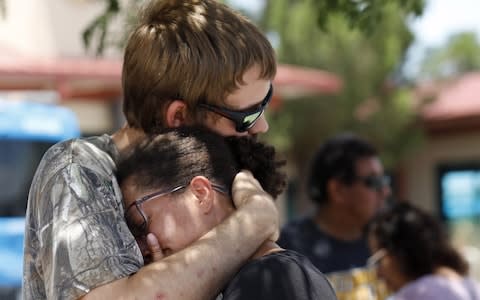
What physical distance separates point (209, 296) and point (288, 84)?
31.9 feet

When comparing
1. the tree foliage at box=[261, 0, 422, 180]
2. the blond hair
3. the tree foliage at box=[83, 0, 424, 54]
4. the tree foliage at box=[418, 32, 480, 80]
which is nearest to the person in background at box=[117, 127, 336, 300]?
the blond hair

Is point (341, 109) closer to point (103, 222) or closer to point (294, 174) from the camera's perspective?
point (294, 174)

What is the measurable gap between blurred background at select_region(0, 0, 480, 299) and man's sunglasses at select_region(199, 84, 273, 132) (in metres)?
4.25

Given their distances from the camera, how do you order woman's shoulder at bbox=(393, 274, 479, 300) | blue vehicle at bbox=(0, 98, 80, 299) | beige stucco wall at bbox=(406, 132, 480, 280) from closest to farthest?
woman's shoulder at bbox=(393, 274, 479, 300) < blue vehicle at bbox=(0, 98, 80, 299) < beige stucco wall at bbox=(406, 132, 480, 280)

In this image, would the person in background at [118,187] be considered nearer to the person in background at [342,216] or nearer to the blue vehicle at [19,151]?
the person in background at [342,216]

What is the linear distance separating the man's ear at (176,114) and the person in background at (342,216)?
2211 millimetres

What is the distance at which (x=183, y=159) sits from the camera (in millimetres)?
2037

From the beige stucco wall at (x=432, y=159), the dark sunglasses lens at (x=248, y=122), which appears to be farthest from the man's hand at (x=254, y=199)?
the beige stucco wall at (x=432, y=159)

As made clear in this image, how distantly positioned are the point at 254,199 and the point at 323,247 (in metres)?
2.53

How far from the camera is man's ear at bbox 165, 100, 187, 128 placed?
214cm

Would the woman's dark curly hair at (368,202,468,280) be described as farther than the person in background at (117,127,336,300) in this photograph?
Yes

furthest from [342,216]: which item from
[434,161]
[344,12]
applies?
[434,161]

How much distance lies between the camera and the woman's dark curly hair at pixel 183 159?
203cm

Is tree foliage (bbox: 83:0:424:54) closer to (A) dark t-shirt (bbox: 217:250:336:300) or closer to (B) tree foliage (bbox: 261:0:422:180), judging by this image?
(A) dark t-shirt (bbox: 217:250:336:300)
